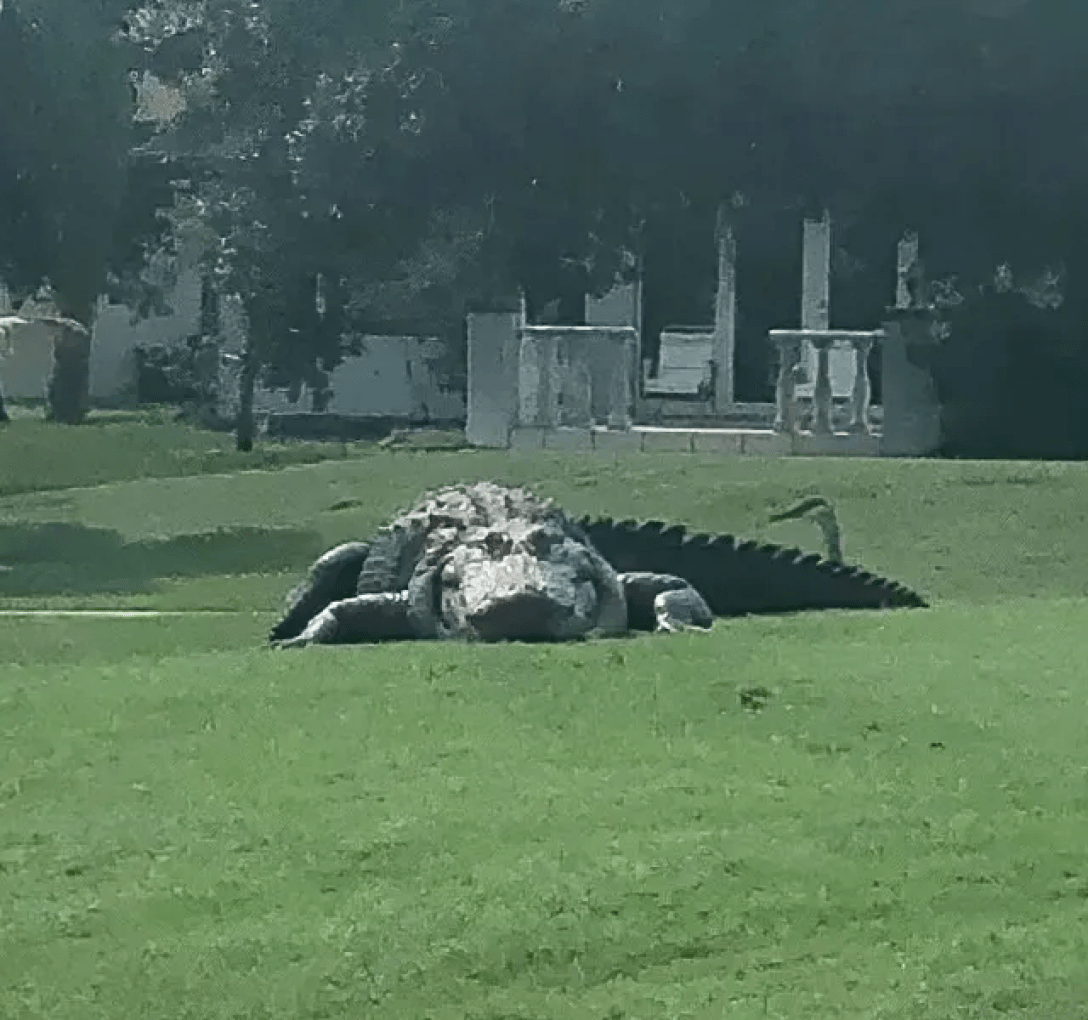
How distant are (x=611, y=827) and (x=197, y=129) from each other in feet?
89.9

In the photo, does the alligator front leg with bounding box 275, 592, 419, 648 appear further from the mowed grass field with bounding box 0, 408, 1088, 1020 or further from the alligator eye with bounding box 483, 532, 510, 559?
the mowed grass field with bounding box 0, 408, 1088, 1020

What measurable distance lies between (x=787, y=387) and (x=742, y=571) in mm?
11174

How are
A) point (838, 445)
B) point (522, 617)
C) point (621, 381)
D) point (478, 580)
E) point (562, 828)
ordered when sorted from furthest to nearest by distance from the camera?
point (621, 381)
point (838, 445)
point (478, 580)
point (522, 617)
point (562, 828)

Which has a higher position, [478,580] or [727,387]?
[727,387]

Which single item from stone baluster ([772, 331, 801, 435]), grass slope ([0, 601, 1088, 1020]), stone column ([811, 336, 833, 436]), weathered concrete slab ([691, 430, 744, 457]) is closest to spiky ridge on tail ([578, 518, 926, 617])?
grass slope ([0, 601, 1088, 1020])

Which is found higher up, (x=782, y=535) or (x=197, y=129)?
(x=197, y=129)

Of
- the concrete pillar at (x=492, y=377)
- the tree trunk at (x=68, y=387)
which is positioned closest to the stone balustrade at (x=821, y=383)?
the concrete pillar at (x=492, y=377)

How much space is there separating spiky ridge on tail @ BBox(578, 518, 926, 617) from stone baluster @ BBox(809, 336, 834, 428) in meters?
11.0

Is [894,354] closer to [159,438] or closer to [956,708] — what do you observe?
[159,438]

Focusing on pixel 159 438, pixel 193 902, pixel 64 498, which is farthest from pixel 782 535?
pixel 159 438

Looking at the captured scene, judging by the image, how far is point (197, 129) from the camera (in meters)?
32.0

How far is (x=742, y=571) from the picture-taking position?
12289mm

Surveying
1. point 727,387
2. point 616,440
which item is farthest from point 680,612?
point 727,387

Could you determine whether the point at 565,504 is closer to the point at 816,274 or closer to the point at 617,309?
the point at 816,274
